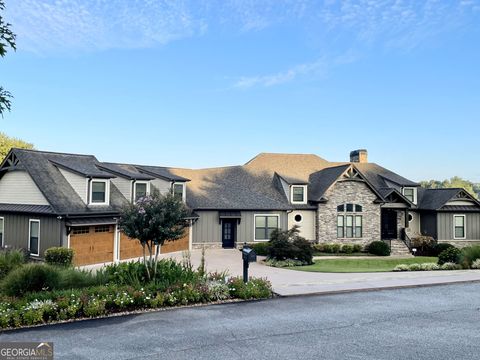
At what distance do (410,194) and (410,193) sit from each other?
0.09 m

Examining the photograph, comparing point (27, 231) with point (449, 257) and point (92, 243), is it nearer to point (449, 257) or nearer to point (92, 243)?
point (92, 243)

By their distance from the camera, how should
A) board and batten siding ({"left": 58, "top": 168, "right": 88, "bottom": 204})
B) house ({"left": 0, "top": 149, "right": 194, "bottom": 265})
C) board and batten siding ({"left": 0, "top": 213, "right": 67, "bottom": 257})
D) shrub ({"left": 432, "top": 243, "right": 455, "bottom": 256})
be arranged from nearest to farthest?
board and batten siding ({"left": 0, "top": 213, "right": 67, "bottom": 257})
house ({"left": 0, "top": 149, "right": 194, "bottom": 265})
board and batten siding ({"left": 58, "top": 168, "right": 88, "bottom": 204})
shrub ({"left": 432, "top": 243, "right": 455, "bottom": 256})

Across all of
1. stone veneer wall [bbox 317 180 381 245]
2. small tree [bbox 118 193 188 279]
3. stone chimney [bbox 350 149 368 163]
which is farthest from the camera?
stone chimney [bbox 350 149 368 163]

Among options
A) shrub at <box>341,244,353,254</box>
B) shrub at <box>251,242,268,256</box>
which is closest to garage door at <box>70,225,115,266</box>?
shrub at <box>251,242,268,256</box>

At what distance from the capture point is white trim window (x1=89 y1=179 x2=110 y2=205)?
22.5 m

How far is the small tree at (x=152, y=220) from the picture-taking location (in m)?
12.9

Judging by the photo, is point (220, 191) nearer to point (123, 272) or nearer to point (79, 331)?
point (123, 272)

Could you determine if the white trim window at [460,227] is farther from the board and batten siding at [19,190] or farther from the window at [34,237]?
the window at [34,237]

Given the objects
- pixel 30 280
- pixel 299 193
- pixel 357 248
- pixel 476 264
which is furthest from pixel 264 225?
pixel 30 280

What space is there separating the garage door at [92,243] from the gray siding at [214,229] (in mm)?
7737

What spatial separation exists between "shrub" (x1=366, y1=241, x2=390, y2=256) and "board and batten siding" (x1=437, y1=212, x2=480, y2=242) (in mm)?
5865

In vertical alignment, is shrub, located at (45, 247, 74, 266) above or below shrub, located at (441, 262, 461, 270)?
above

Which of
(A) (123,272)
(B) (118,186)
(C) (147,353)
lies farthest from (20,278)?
(B) (118,186)

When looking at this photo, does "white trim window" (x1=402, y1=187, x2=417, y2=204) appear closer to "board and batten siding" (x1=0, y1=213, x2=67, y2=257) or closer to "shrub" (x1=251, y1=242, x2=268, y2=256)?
"shrub" (x1=251, y1=242, x2=268, y2=256)
